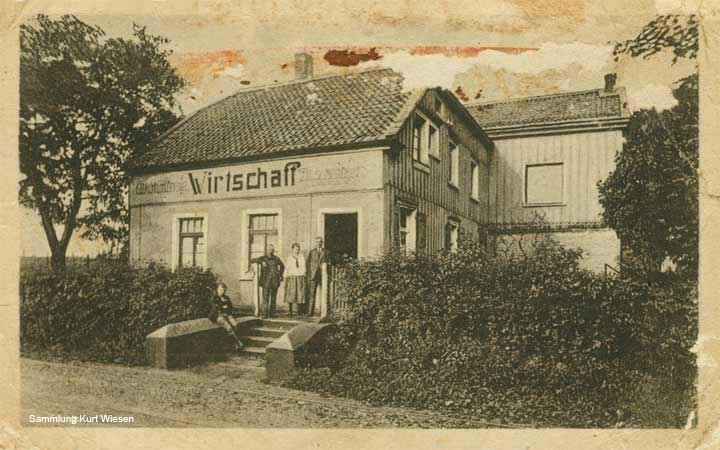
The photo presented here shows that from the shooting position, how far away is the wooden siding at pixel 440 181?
14.9ft

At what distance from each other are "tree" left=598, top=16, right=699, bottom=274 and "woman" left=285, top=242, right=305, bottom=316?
276 centimetres

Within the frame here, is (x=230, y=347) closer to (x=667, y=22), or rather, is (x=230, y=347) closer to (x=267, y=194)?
(x=267, y=194)

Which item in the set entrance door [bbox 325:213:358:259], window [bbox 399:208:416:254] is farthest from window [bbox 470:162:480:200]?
entrance door [bbox 325:213:358:259]

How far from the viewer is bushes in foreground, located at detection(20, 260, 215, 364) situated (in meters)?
4.73

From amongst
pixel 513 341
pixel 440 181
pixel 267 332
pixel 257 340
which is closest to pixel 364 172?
pixel 440 181

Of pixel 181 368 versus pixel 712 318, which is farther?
pixel 181 368

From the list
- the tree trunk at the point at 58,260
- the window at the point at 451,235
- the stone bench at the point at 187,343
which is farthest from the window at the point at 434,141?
the tree trunk at the point at 58,260

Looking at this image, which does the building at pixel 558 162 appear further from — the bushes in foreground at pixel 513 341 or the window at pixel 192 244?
the window at pixel 192 244

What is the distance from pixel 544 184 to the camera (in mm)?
4598

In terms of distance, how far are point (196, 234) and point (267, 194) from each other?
776 mm

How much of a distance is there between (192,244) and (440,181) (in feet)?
7.97

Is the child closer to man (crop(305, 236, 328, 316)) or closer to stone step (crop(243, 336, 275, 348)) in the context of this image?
stone step (crop(243, 336, 275, 348))

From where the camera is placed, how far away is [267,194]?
15.5ft

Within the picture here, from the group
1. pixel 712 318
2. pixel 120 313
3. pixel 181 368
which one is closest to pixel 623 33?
pixel 712 318
